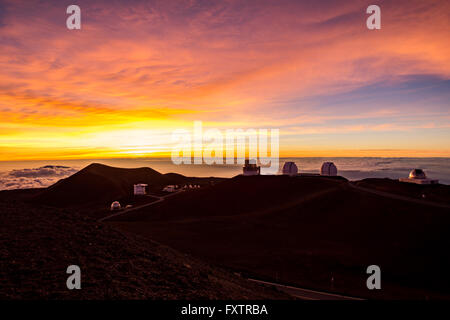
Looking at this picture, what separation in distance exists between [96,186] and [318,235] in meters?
93.5

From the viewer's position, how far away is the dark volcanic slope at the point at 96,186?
95.1 meters

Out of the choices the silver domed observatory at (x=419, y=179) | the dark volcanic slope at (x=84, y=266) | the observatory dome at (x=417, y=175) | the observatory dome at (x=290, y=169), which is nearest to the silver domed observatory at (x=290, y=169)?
the observatory dome at (x=290, y=169)

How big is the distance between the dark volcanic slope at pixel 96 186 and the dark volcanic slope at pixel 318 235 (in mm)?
44047

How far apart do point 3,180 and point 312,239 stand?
6521 inches

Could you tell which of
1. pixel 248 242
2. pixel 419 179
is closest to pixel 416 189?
pixel 419 179

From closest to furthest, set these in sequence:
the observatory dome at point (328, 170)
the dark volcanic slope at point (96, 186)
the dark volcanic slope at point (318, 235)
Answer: the dark volcanic slope at point (318, 235)
the observatory dome at point (328, 170)
the dark volcanic slope at point (96, 186)

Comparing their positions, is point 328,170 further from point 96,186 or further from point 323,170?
point 96,186

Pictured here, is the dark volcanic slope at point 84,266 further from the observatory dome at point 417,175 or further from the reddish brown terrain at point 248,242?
the observatory dome at point 417,175

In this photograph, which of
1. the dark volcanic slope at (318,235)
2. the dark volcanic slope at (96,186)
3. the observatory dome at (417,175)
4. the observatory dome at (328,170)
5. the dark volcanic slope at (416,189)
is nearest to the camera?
the dark volcanic slope at (318,235)

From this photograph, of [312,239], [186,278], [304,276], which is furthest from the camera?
[312,239]

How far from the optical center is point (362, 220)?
38.9 m
